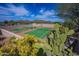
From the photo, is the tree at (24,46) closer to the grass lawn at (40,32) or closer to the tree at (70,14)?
the grass lawn at (40,32)

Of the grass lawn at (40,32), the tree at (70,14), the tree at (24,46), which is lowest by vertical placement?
the tree at (24,46)

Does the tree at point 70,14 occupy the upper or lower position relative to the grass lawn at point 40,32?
upper

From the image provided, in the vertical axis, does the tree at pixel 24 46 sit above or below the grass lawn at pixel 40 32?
below

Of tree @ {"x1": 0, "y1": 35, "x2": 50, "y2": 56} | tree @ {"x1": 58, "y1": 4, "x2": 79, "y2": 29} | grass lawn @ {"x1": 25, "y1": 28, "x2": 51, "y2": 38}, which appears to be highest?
tree @ {"x1": 58, "y1": 4, "x2": 79, "y2": 29}

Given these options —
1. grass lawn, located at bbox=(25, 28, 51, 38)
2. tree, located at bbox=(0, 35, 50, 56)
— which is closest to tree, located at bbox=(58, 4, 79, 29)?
grass lawn, located at bbox=(25, 28, 51, 38)

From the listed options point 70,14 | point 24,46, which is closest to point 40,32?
point 24,46

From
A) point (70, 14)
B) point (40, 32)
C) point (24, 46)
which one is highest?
point (70, 14)

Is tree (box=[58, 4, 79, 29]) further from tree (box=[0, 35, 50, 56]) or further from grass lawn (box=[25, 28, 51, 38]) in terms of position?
tree (box=[0, 35, 50, 56])

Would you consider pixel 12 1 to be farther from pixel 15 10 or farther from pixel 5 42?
pixel 5 42

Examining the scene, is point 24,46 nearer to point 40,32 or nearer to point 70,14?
point 40,32

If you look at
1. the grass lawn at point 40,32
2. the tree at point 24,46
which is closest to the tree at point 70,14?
the grass lawn at point 40,32

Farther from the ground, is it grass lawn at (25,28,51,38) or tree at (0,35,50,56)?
grass lawn at (25,28,51,38)
